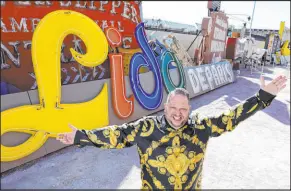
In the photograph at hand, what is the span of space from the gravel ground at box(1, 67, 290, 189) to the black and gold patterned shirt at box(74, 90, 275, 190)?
211cm

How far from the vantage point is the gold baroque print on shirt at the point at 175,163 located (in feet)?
7.39

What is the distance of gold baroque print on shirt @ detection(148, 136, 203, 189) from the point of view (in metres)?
2.25

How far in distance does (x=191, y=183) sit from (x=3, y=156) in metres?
3.49

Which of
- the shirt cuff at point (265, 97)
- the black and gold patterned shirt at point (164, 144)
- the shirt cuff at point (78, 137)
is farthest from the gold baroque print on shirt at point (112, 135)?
the shirt cuff at point (265, 97)

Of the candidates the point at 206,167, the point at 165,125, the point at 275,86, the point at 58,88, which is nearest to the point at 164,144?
the point at 165,125

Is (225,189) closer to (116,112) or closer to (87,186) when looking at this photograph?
(87,186)

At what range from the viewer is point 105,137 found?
7.75ft

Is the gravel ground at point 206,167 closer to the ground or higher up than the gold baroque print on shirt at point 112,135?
closer to the ground

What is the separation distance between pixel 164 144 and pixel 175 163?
0.20 metres

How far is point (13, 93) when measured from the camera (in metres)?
4.40

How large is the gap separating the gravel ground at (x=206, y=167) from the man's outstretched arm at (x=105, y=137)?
2.09m

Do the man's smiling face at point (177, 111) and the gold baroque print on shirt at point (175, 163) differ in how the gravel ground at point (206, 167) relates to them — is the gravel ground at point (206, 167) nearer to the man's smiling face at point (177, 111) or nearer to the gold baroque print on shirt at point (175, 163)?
the gold baroque print on shirt at point (175, 163)

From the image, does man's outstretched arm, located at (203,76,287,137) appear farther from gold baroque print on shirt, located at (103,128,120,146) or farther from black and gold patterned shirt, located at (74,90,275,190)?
gold baroque print on shirt, located at (103,128,120,146)

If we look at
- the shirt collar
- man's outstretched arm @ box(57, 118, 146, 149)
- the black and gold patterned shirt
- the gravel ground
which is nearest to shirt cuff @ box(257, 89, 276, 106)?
the black and gold patterned shirt
